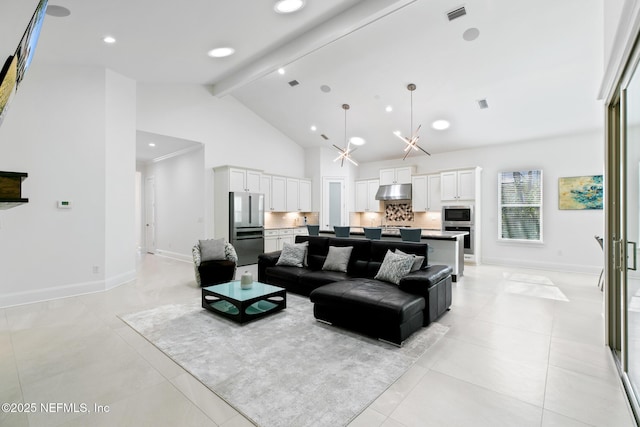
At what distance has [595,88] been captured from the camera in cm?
514

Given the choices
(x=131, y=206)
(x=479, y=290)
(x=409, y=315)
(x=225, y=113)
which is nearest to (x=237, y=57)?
(x=225, y=113)

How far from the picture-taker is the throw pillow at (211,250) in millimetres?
5145

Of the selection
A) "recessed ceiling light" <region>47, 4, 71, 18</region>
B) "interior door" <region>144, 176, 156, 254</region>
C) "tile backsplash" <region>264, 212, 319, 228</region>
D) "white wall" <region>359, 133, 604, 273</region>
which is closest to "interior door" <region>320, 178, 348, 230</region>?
"tile backsplash" <region>264, 212, 319, 228</region>

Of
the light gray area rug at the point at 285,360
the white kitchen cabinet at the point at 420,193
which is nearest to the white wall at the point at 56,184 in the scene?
the light gray area rug at the point at 285,360

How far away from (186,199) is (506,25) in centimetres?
741

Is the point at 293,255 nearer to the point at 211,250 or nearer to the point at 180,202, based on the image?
the point at 211,250

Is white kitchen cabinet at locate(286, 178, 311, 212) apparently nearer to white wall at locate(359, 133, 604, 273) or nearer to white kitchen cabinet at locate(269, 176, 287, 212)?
white kitchen cabinet at locate(269, 176, 287, 212)

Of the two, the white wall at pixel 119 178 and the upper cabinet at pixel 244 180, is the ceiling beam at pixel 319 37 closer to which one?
the upper cabinet at pixel 244 180

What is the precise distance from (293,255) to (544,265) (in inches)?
224

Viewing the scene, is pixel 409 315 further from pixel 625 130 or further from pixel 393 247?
pixel 625 130

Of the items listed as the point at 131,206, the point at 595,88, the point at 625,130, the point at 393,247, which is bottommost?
the point at 393,247

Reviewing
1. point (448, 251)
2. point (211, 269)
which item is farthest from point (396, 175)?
point (211, 269)

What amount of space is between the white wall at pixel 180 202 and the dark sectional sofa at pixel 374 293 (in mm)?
3837

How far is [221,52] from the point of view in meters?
5.00
